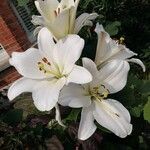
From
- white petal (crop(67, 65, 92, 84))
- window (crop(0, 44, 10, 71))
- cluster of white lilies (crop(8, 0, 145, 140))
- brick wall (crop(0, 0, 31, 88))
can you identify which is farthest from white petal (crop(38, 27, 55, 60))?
window (crop(0, 44, 10, 71))

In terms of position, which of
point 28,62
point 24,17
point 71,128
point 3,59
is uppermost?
point 28,62

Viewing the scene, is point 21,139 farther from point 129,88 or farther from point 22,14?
point 22,14

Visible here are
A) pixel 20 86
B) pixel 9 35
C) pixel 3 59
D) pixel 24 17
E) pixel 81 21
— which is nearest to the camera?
pixel 20 86

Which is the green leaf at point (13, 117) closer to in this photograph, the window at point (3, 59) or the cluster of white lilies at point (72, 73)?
the cluster of white lilies at point (72, 73)

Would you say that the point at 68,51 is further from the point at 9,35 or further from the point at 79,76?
the point at 9,35

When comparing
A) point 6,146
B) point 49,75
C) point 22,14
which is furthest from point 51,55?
point 22,14

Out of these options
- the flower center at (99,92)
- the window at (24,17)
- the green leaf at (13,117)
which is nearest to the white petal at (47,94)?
the flower center at (99,92)

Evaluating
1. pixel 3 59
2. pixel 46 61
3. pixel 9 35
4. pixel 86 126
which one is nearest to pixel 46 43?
pixel 46 61
